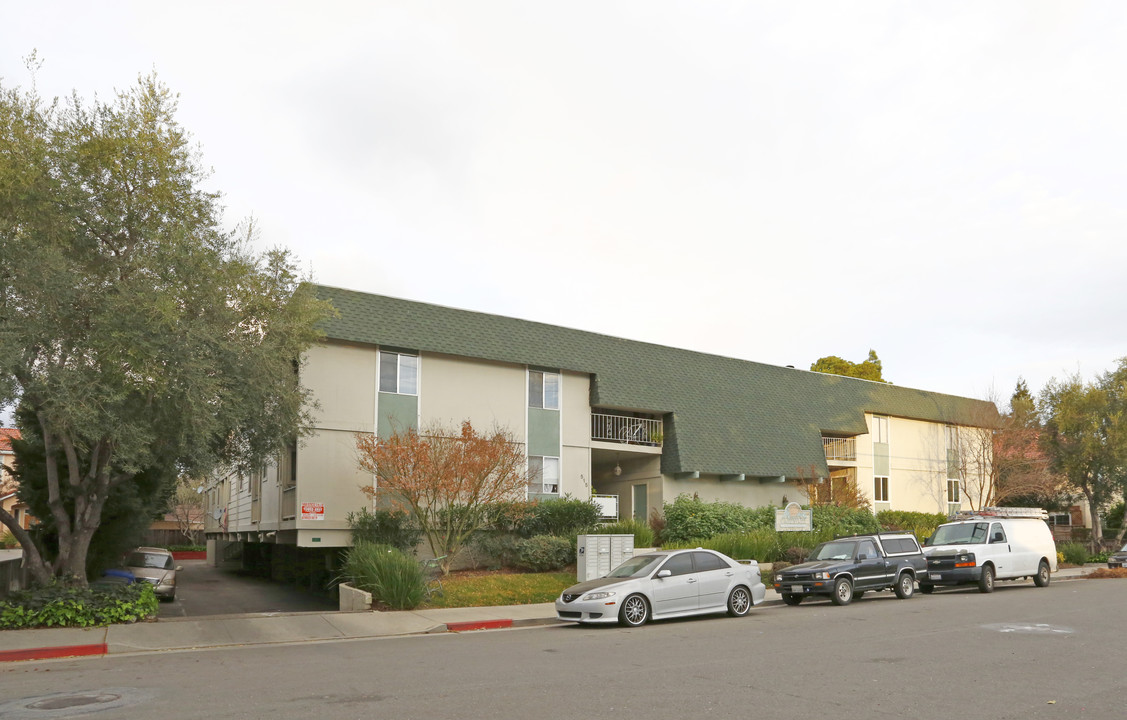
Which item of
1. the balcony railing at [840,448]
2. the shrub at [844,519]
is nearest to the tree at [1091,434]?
the balcony railing at [840,448]

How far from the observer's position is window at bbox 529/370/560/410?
2923cm

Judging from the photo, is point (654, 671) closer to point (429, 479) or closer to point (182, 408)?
point (182, 408)

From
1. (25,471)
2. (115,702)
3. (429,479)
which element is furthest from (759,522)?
(115,702)

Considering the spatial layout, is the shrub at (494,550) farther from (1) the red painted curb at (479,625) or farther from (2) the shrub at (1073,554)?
(2) the shrub at (1073,554)

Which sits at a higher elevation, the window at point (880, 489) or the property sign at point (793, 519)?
the window at point (880, 489)

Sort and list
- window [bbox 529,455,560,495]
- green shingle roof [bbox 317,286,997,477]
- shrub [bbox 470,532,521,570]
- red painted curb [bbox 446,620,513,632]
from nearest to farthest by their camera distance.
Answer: red painted curb [bbox 446,620,513,632]
shrub [bbox 470,532,521,570]
green shingle roof [bbox 317,286,997,477]
window [bbox 529,455,560,495]

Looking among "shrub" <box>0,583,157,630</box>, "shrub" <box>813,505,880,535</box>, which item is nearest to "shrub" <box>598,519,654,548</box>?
"shrub" <box>813,505,880,535</box>

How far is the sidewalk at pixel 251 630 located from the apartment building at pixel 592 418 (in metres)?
6.86

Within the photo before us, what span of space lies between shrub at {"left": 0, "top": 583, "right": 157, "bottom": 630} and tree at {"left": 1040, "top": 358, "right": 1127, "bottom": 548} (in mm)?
40687

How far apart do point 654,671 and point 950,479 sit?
3619 cm

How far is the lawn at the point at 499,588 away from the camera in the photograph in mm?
19734

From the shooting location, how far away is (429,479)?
71.4ft

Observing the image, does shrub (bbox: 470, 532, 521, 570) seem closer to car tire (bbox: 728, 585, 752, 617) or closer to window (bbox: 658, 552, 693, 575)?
window (bbox: 658, 552, 693, 575)

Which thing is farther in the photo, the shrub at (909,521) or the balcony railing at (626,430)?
the shrub at (909,521)
